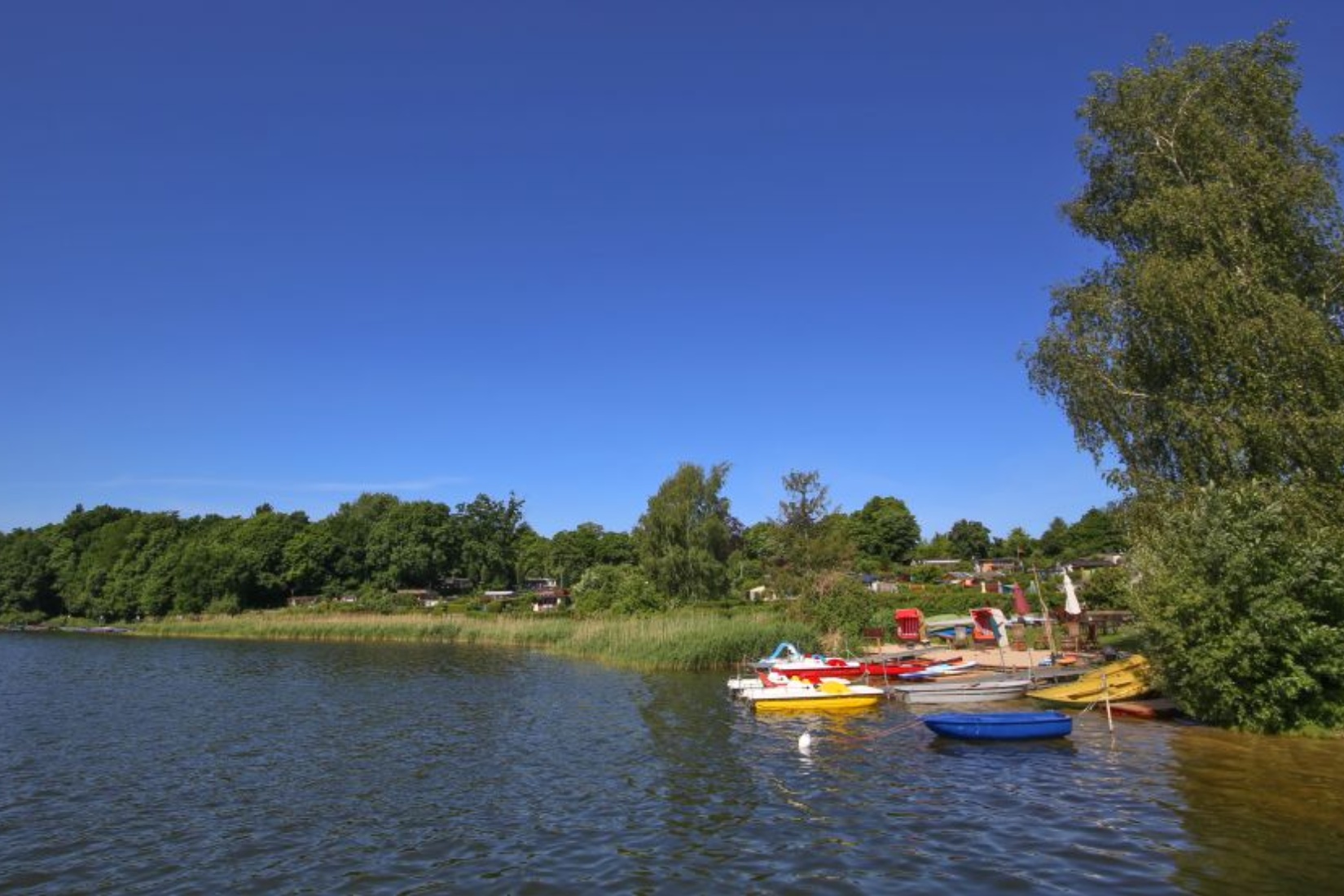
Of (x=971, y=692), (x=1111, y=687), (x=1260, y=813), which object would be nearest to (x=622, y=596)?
(x=971, y=692)

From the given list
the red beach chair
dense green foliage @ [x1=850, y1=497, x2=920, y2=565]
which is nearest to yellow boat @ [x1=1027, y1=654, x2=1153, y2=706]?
the red beach chair

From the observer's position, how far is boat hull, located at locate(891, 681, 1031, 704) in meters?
26.8

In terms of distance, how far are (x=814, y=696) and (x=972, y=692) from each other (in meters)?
5.06

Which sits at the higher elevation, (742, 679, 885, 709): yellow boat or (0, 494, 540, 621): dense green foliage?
(0, 494, 540, 621): dense green foliage

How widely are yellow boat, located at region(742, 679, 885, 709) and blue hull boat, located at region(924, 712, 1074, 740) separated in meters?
6.78

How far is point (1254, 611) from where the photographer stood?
19.3 m

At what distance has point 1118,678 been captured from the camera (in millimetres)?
26000

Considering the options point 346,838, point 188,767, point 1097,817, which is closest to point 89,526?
point 188,767

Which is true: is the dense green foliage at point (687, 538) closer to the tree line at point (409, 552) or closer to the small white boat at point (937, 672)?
the tree line at point (409, 552)

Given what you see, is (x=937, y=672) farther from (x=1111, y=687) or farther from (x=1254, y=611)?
(x=1254, y=611)

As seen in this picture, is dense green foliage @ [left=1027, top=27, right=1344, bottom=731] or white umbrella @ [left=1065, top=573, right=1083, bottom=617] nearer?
dense green foliage @ [left=1027, top=27, right=1344, bottom=731]

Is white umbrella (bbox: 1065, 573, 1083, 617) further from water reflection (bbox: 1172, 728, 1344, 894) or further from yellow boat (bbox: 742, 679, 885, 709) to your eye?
water reflection (bbox: 1172, 728, 1344, 894)

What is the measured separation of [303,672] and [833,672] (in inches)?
1081

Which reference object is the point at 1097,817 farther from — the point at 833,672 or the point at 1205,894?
the point at 833,672
